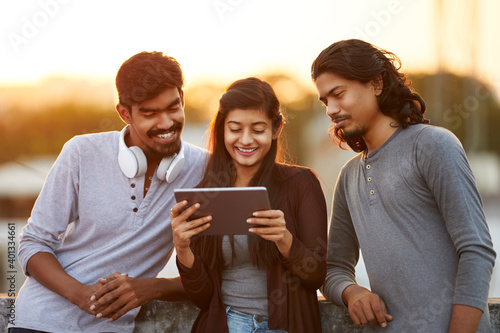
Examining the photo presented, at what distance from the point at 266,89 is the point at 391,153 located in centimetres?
72

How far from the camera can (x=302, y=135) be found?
10.7 m

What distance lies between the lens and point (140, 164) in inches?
115

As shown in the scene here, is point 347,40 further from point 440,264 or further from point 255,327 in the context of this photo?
point 255,327

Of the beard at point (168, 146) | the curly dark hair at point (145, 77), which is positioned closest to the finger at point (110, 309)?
the beard at point (168, 146)

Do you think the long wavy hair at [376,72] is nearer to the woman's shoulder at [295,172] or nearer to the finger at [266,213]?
the woman's shoulder at [295,172]

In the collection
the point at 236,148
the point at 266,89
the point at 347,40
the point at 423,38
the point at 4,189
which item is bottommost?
the point at 4,189

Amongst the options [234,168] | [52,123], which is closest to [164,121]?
[234,168]

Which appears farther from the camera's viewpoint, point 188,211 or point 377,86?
point 377,86

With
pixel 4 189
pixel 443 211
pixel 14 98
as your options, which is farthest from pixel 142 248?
pixel 4 189

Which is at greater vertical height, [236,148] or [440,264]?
[236,148]

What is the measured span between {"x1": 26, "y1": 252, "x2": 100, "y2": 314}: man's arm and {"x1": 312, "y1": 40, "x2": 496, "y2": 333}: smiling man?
124 cm

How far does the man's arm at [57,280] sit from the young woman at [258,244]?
1.83ft

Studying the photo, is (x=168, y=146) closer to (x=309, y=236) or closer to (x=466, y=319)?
(x=309, y=236)

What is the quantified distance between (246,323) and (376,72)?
1.35 meters
